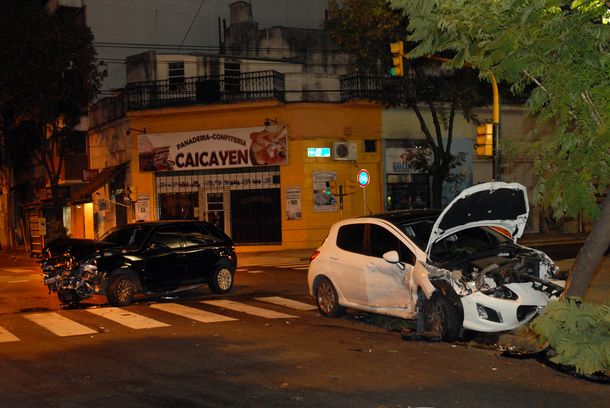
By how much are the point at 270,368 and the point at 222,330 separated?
3.03m

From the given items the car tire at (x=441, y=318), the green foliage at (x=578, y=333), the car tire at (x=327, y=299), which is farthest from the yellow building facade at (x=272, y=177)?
the green foliage at (x=578, y=333)

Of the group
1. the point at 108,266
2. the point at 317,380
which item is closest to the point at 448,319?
the point at 317,380

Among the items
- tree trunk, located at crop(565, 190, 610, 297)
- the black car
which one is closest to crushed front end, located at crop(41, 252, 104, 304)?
the black car

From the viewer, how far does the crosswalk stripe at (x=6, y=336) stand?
11.3 metres

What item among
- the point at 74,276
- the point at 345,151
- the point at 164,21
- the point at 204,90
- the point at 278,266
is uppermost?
the point at 164,21

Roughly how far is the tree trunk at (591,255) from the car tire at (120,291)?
9.21 metres

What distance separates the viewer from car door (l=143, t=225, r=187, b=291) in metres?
15.7

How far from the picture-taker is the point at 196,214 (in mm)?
33812

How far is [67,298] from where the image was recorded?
16.1m

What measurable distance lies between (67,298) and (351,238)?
7.15 m

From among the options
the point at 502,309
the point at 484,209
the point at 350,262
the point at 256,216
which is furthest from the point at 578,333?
the point at 256,216

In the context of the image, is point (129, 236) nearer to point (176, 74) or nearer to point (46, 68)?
point (176, 74)

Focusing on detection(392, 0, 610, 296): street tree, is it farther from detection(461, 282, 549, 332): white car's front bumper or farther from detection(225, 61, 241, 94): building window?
detection(225, 61, 241, 94): building window

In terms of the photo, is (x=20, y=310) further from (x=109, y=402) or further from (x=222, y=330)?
(x=109, y=402)
